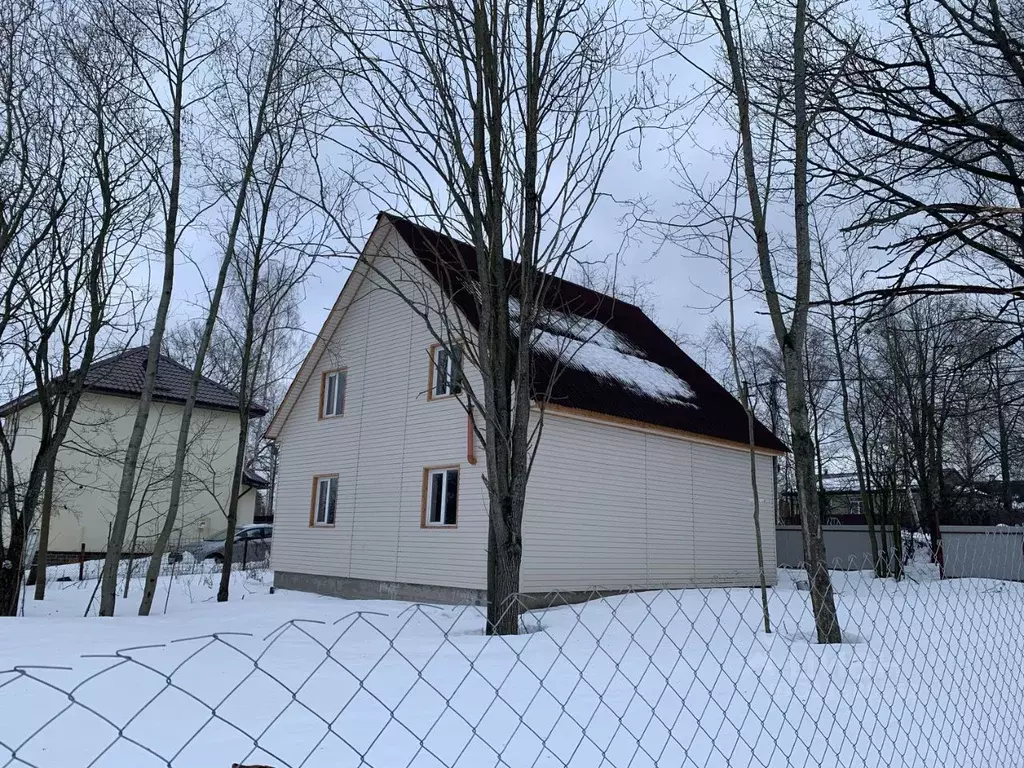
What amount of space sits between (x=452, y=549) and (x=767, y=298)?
23.3 feet

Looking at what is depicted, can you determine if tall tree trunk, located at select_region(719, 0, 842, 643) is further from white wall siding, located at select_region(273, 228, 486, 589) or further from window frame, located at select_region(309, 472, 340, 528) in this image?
window frame, located at select_region(309, 472, 340, 528)

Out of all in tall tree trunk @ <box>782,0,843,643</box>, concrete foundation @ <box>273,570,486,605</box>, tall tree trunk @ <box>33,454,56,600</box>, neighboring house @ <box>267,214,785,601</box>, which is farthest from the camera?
neighboring house @ <box>267,214,785,601</box>

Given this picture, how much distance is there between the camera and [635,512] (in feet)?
47.8

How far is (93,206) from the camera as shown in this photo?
1206 cm

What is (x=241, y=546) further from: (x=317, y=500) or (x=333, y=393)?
(x=333, y=393)

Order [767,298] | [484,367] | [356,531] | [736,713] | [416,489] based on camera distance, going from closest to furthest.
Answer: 1. [736,713]
2. [484,367]
3. [767,298]
4. [416,489]
5. [356,531]

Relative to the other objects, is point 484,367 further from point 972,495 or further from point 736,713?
point 972,495

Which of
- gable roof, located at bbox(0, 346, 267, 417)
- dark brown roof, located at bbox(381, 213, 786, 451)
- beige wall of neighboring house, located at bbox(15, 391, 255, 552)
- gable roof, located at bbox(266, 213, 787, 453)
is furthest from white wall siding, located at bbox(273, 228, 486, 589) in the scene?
gable roof, located at bbox(0, 346, 267, 417)

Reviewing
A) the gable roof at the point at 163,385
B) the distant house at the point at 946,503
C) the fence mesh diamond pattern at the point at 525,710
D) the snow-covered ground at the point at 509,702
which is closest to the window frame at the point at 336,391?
the snow-covered ground at the point at 509,702

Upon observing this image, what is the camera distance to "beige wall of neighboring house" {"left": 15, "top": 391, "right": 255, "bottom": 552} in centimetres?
2391

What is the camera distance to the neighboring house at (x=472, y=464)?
13.0 m

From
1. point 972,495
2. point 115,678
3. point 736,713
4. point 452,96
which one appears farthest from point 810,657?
point 972,495

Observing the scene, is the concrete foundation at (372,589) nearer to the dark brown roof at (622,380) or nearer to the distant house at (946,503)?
the dark brown roof at (622,380)

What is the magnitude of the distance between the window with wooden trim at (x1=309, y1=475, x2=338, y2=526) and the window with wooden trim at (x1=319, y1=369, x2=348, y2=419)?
4.77 ft
